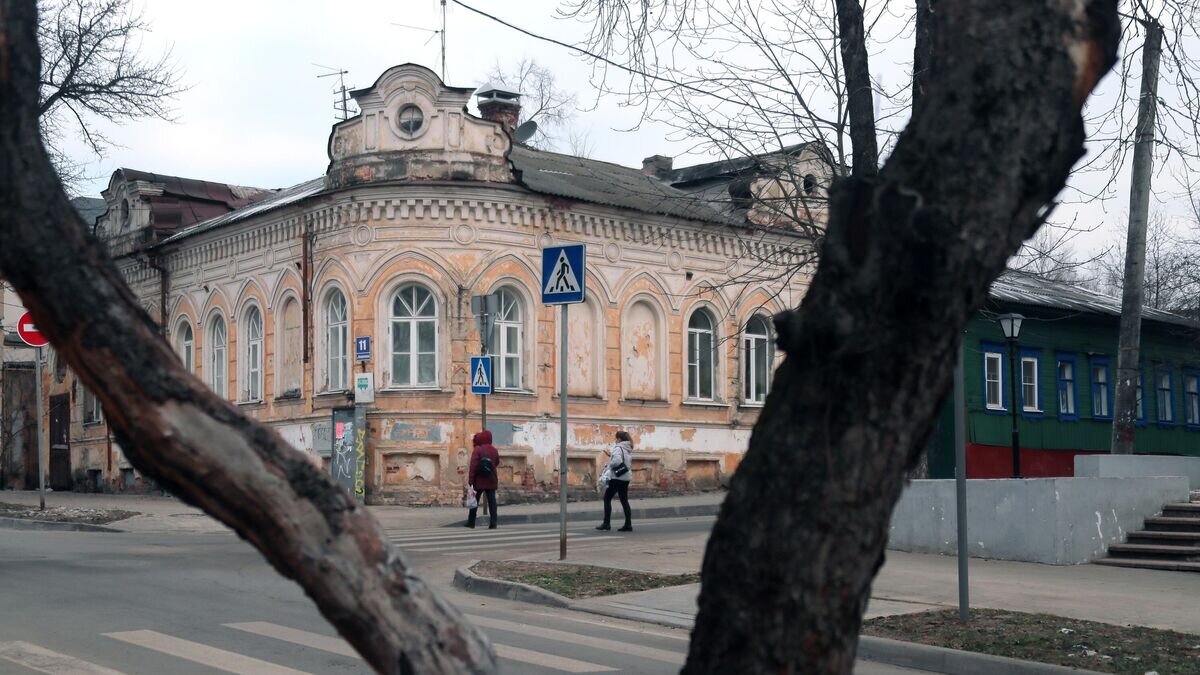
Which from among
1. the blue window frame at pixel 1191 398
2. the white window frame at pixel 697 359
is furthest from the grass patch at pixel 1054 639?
the blue window frame at pixel 1191 398

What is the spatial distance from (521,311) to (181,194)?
12.6m

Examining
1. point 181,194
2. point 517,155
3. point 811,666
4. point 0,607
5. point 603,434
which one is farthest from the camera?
point 181,194

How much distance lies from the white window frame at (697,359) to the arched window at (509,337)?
15.3 ft

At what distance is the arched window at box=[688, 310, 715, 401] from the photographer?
3300cm

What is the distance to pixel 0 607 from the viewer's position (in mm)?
11297

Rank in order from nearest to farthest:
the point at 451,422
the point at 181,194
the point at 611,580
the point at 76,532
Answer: the point at 611,580
the point at 76,532
the point at 451,422
the point at 181,194

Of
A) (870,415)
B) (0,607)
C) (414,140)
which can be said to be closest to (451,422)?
(414,140)

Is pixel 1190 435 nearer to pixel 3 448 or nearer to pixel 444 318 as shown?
pixel 444 318

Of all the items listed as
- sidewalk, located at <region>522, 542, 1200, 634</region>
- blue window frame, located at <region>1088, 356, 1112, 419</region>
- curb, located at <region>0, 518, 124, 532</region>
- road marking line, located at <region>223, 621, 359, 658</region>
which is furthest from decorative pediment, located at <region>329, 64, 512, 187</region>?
road marking line, located at <region>223, 621, 359, 658</region>

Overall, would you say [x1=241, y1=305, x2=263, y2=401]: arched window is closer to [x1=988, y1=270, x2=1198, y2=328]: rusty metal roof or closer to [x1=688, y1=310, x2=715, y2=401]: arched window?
[x1=688, y1=310, x2=715, y2=401]: arched window

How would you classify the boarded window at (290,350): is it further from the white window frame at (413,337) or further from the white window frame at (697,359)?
the white window frame at (697,359)

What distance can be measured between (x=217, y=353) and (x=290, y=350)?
3914 mm

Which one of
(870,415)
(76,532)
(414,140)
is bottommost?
(76,532)

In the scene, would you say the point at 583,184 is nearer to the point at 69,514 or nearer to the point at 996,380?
the point at 996,380
